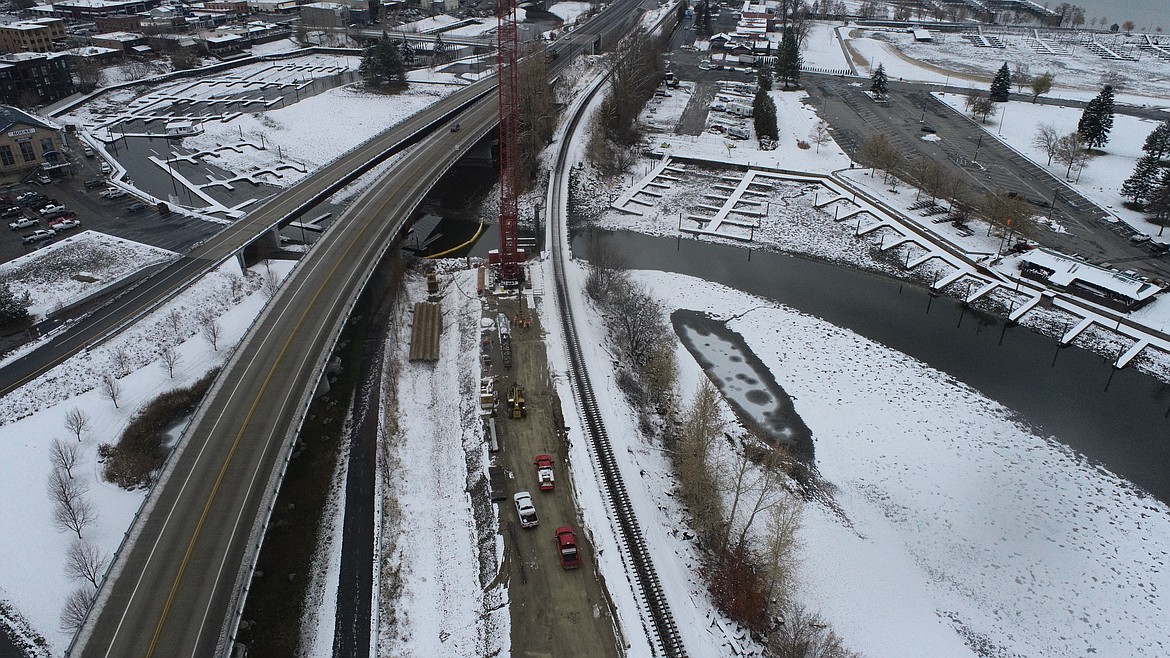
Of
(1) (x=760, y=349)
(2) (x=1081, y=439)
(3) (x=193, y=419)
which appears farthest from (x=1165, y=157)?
(3) (x=193, y=419)

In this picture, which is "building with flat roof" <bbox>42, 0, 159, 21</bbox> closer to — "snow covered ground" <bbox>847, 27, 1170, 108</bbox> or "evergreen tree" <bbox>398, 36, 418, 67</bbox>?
"evergreen tree" <bbox>398, 36, 418, 67</bbox>

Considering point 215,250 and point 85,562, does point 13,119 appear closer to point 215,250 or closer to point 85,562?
point 215,250

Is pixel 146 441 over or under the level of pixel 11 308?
under

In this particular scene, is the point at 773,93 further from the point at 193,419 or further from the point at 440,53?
the point at 193,419

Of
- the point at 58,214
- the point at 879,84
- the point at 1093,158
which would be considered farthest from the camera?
the point at 879,84

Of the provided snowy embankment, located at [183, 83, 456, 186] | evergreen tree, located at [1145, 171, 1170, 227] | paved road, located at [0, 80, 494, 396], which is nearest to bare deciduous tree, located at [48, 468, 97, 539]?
paved road, located at [0, 80, 494, 396]

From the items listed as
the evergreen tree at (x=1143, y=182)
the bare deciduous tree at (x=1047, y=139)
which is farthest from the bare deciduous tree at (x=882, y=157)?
the evergreen tree at (x=1143, y=182)

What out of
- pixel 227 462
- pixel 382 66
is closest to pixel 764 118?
pixel 382 66
